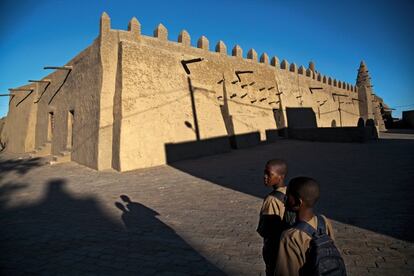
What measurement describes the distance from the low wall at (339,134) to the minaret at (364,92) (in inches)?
778

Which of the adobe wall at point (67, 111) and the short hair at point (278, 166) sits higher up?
the adobe wall at point (67, 111)

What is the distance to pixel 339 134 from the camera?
1641cm

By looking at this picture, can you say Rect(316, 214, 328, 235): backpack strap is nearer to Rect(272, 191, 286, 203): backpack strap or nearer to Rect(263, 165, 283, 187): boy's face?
Rect(272, 191, 286, 203): backpack strap

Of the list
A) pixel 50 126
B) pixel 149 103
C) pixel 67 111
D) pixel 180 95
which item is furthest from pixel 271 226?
pixel 50 126

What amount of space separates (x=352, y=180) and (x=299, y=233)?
21.2ft

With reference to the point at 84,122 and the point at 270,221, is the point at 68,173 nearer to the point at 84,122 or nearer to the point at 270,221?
the point at 84,122

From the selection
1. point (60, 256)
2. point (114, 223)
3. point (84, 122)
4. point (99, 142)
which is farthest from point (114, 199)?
point (84, 122)

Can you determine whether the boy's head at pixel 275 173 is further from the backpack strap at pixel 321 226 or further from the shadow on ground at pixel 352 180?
the shadow on ground at pixel 352 180

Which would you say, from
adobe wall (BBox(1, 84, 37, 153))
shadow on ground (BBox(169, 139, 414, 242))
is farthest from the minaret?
adobe wall (BBox(1, 84, 37, 153))

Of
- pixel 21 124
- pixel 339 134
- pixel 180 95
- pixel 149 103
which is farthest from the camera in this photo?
pixel 21 124

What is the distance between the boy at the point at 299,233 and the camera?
62.4 inches

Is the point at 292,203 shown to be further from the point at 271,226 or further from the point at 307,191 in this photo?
the point at 271,226

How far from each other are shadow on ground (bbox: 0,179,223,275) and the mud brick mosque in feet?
16.3

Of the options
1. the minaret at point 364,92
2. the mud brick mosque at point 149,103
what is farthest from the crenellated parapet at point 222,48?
the minaret at point 364,92
